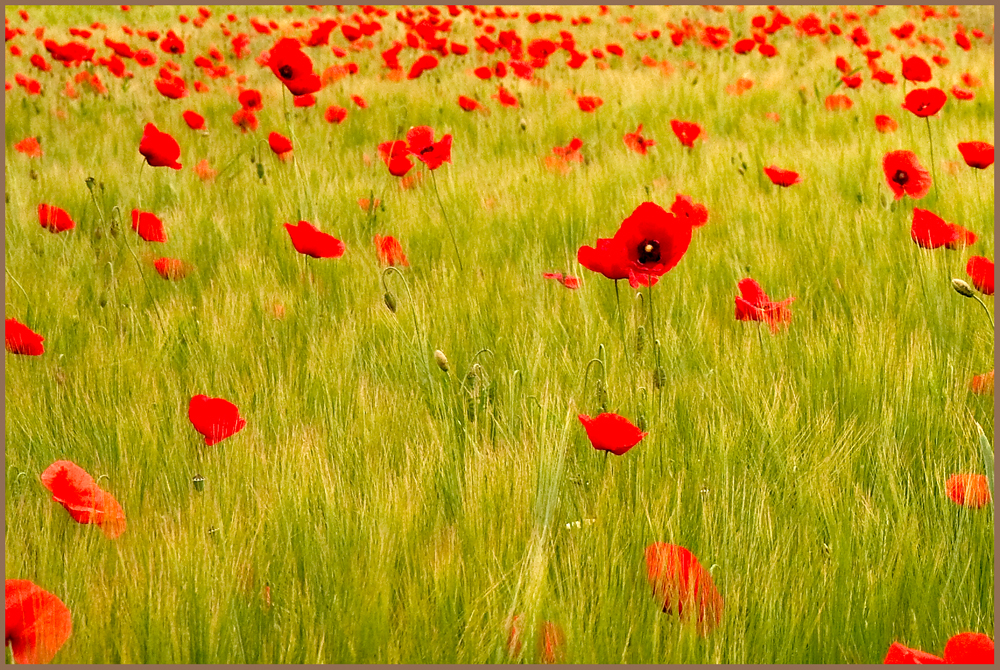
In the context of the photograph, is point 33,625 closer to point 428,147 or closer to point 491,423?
point 491,423

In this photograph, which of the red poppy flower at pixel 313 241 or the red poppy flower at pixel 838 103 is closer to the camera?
the red poppy flower at pixel 313 241

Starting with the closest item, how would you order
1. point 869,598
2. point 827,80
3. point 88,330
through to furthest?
point 869,598 < point 88,330 < point 827,80

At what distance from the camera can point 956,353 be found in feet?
4.46

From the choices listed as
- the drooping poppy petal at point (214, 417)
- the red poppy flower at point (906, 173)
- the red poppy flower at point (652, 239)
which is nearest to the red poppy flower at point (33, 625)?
the drooping poppy petal at point (214, 417)

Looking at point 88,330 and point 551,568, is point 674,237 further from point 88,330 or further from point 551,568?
point 88,330

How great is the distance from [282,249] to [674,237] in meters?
1.08

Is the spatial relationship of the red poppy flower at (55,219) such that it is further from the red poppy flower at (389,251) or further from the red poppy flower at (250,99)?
the red poppy flower at (250,99)

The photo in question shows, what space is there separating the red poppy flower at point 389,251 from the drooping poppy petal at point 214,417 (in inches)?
32.2

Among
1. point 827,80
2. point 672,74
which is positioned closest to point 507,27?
point 672,74

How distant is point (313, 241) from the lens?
4.96 ft

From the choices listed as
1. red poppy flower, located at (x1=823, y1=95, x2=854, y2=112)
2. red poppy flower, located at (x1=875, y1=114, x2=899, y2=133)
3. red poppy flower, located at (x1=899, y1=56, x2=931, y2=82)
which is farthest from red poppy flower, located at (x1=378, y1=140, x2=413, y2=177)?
red poppy flower, located at (x1=823, y1=95, x2=854, y2=112)

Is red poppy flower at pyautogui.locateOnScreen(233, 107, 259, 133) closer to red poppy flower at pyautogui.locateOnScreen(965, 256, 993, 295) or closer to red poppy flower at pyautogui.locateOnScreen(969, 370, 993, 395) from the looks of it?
Answer: red poppy flower at pyautogui.locateOnScreen(965, 256, 993, 295)

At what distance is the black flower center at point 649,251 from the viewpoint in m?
1.25

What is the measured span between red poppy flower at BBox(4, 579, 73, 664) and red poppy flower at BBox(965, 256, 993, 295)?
139 cm
